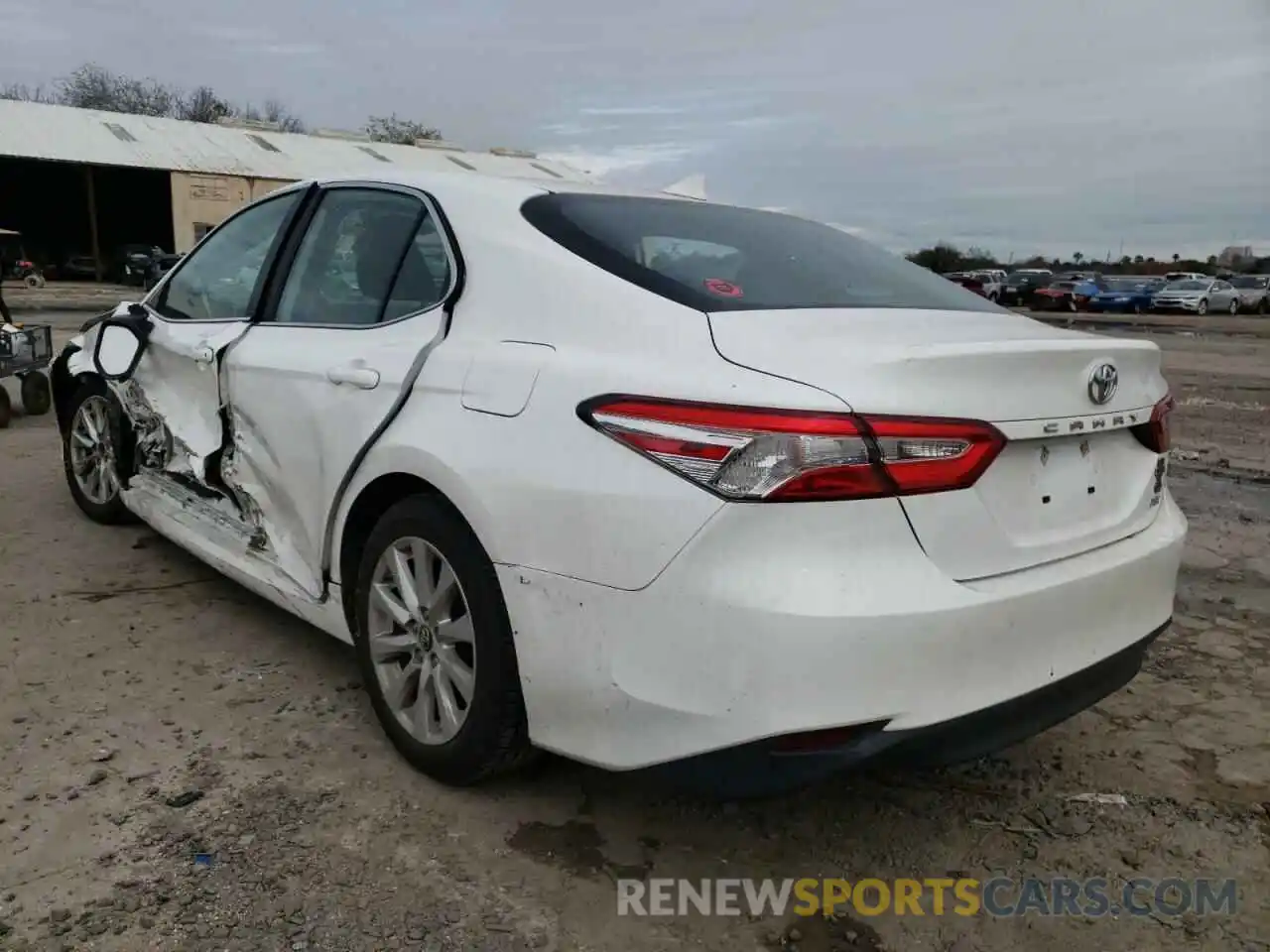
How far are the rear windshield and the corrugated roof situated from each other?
1200 inches

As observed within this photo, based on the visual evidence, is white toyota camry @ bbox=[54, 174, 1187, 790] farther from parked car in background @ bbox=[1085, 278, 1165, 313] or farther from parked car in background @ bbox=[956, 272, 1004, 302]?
parked car in background @ bbox=[1085, 278, 1165, 313]

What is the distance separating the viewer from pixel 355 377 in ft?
9.52

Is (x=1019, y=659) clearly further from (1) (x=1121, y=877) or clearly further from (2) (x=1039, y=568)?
(1) (x=1121, y=877)

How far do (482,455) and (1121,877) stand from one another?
1826 millimetres

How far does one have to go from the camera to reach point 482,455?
94.3 inches

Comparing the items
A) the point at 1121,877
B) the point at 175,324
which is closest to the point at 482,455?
the point at 1121,877

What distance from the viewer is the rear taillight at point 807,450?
1.96 metres

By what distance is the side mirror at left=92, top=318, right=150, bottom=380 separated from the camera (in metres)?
4.29

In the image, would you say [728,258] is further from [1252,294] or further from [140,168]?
[1252,294]

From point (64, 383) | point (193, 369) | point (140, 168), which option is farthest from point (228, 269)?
point (140, 168)

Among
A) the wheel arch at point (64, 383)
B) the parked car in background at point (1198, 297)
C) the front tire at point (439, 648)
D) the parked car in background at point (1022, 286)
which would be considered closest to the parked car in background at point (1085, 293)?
the parked car in background at point (1022, 286)

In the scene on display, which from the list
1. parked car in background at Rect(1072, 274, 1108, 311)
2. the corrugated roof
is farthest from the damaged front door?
parked car in background at Rect(1072, 274, 1108, 311)

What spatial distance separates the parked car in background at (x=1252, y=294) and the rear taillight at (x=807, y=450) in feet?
134

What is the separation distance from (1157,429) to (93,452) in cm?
450
